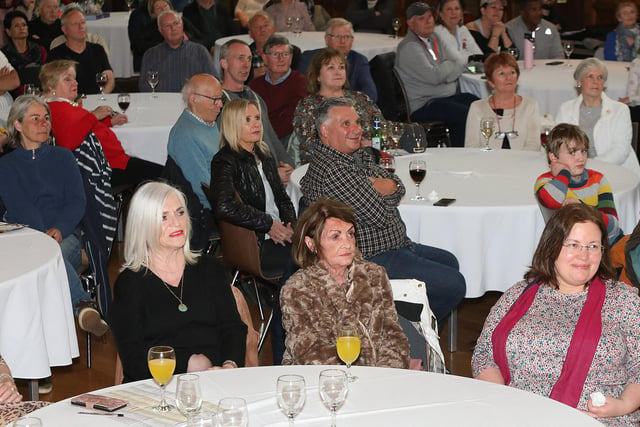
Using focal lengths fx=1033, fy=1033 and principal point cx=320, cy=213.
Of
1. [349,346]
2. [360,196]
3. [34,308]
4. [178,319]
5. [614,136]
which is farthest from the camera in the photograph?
[614,136]

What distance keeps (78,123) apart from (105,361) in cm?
143

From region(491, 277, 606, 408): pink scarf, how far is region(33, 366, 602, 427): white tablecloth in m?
0.37

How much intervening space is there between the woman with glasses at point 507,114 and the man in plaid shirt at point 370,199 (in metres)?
1.70

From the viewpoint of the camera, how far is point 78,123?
5.85 m

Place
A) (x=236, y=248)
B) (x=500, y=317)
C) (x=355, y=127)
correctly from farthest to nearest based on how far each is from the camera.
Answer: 1. (x=236, y=248)
2. (x=355, y=127)
3. (x=500, y=317)

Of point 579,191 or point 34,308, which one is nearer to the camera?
point 34,308

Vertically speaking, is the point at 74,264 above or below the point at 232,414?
below

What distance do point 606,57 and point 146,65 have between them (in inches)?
170

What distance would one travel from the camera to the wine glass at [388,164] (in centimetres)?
502

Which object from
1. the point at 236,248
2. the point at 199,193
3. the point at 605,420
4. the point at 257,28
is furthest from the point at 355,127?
the point at 257,28

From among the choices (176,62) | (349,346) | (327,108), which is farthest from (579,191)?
(176,62)

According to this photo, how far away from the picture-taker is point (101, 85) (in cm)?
780

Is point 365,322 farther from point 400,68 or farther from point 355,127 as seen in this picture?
point 400,68

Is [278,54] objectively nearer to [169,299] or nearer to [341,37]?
[341,37]
